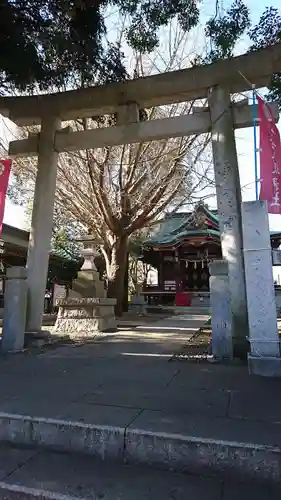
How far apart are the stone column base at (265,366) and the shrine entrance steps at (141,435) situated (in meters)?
0.20

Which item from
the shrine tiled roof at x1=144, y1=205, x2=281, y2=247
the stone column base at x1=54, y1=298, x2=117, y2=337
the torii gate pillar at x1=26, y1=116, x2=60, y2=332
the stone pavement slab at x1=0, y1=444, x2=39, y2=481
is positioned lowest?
the stone pavement slab at x1=0, y1=444, x2=39, y2=481

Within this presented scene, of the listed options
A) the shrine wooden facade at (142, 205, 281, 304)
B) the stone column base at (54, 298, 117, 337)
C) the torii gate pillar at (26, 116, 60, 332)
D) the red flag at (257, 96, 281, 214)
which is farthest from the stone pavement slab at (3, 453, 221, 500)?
the shrine wooden facade at (142, 205, 281, 304)

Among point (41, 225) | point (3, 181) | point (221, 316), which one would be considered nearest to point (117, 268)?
point (41, 225)

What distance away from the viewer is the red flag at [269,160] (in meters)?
4.90

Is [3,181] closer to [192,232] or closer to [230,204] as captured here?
[230,204]

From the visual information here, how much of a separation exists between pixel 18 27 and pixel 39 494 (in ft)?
20.9

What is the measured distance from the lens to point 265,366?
441 centimetres

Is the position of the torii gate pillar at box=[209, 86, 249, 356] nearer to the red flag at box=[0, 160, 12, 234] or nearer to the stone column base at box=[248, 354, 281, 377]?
the stone column base at box=[248, 354, 281, 377]

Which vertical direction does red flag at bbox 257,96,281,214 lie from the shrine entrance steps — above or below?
above

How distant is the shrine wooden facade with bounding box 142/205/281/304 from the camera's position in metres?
22.1

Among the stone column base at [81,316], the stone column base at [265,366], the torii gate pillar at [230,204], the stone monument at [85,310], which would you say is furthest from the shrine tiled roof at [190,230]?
the stone column base at [265,366]

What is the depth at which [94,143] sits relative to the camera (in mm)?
7137

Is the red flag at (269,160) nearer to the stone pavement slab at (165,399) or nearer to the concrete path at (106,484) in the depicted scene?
the stone pavement slab at (165,399)

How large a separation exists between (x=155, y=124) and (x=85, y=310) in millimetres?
4928
